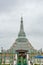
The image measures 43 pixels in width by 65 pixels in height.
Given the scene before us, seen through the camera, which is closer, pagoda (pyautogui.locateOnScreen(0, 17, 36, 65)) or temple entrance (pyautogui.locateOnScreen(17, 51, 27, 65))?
temple entrance (pyautogui.locateOnScreen(17, 51, 27, 65))

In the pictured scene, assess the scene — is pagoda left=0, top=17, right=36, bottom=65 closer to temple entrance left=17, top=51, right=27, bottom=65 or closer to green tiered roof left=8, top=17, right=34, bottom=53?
green tiered roof left=8, top=17, right=34, bottom=53

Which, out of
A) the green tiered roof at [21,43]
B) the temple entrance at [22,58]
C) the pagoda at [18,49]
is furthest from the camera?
the green tiered roof at [21,43]

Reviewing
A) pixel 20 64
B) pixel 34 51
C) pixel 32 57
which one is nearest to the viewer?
pixel 20 64

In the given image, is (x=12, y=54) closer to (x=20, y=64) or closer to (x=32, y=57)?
(x=32, y=57)

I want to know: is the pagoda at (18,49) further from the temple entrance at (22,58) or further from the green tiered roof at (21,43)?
the temple entrance at (22,58)

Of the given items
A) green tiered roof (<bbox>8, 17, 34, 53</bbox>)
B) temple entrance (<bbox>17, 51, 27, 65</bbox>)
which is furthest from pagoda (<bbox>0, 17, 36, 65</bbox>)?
temple entrance (<bbox>17, 51, 27, 65</bbox>)

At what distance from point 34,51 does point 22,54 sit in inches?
1036

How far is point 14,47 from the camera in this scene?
3858 inches

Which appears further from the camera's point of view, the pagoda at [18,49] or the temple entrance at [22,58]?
the pagoda at [18,49]

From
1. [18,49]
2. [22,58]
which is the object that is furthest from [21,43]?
[22,58]

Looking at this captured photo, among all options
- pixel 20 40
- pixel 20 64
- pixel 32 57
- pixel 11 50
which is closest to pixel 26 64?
pixel 20 64

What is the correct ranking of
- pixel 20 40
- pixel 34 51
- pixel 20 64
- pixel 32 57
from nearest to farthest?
pixel 20 64
pixel 32 57
pixel 34 51
pixel 20 40

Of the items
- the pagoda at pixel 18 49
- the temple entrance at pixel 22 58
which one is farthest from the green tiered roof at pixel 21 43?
the temple entrance at pixel 22 58

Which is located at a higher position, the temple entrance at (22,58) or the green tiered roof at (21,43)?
the green tiered roof at (21,43)
